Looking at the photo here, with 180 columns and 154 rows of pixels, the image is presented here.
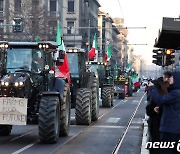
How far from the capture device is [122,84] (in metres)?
45.3

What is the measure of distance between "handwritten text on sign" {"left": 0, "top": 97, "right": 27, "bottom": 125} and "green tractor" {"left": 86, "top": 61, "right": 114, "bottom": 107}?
→ 14.2m

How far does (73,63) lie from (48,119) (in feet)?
23.7

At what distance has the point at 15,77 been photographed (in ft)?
41.7

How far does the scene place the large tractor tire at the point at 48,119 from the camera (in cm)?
1267

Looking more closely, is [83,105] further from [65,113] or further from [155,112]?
[155,112]

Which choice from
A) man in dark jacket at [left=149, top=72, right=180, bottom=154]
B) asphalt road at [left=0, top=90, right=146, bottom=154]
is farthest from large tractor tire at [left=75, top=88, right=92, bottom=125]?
man in dark jacket at [left=149, top=72, right=180, bottom=154]

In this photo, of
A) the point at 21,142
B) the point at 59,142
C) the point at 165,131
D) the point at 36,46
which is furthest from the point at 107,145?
the point at 165,131

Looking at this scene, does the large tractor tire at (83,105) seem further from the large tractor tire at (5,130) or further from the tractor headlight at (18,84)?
the tractor headlight at (18,84)

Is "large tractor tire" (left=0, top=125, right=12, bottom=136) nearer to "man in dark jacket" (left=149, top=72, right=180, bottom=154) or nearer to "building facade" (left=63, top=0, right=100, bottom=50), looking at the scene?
"man in dark jacket" (left=149, top=72, right=180, bottom=154)

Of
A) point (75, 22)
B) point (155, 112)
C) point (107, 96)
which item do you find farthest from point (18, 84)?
point (75, 22)

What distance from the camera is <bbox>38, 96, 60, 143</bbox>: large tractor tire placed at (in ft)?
41.6

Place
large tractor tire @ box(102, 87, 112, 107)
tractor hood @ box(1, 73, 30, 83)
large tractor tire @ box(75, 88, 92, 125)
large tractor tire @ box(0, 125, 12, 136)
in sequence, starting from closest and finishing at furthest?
tractor hood @ box(1, 73, 30, 83)
large tractor tire @ box(0, 125, 12, 136)
large tractor tire @ box(75, 88, 92, 125)
large tractor tire @ box(102, 87, 112, 107)

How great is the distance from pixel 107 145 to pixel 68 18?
264 feet

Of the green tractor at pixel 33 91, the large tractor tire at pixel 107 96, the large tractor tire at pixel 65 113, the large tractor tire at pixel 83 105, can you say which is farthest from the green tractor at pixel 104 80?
the green tractor at pixel 33 91
